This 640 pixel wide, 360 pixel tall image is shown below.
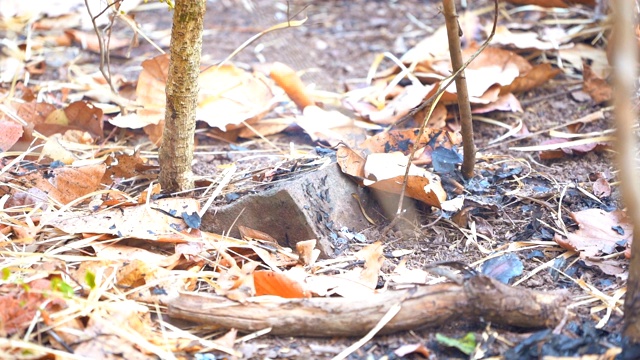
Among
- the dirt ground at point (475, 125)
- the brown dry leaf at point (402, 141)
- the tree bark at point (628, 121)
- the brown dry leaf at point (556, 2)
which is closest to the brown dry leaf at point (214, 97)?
the dirt ground at point (475, 125)

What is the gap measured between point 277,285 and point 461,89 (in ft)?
2.31

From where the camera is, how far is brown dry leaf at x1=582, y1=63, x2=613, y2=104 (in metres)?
2.38

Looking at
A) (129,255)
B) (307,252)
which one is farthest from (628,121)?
(129,255)

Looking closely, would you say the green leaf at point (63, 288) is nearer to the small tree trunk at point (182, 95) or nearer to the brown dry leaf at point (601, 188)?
the small tree trunk at point (182, 95)

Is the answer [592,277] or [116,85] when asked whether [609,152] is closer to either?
[592,277]

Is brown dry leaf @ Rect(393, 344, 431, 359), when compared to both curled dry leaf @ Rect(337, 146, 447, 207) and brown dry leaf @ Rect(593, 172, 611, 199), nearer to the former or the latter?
curled dry leaf @ Rect(337, 146, 447, 207)

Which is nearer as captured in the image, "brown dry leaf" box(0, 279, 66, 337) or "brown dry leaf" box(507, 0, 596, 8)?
"brown dry leaf" box(0, 279, 66, 337)

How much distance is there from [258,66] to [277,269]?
152 centimetres

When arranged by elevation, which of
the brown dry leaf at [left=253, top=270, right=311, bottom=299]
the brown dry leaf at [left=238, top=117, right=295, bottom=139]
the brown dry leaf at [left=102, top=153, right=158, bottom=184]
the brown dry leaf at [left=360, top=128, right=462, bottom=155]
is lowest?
the brown dry leaf at [left=253, top=270, right=311, bottom=299]

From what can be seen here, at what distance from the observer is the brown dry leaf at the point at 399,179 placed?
1.69 meters

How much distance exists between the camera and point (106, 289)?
1.37m

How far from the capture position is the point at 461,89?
172cm

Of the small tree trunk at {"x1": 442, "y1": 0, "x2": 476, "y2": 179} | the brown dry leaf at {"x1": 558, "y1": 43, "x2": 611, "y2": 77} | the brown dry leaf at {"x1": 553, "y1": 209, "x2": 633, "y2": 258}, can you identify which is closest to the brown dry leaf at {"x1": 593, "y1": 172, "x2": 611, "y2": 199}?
the brown dry leaf at {"x1": 553, "y1": 209, "x2": 633, "y2": 258}

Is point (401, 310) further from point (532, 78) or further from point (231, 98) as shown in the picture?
point (532, 78)
